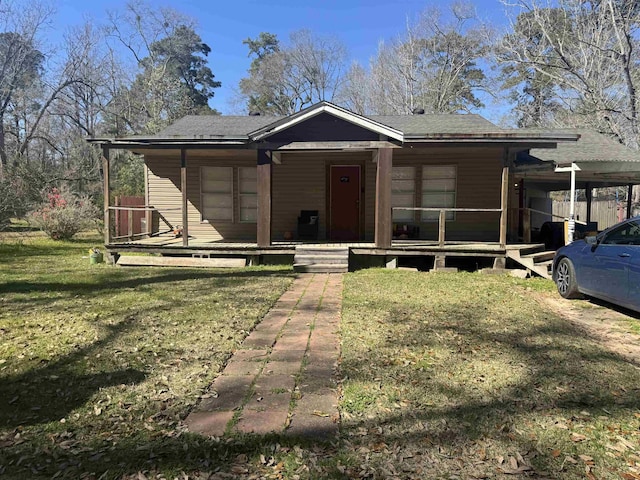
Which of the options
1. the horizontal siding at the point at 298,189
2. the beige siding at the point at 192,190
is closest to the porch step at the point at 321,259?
the horizontal siding at the point at 298,189

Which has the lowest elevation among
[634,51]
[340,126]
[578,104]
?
[340,126]

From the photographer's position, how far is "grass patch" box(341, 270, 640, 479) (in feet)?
8.29

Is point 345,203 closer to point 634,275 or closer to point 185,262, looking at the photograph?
point 185,262

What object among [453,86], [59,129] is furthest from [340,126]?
[59,129]

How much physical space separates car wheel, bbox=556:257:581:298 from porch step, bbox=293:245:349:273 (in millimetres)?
4136

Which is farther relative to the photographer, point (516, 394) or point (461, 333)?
point (461, 333)

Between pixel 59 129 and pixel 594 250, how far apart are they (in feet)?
120

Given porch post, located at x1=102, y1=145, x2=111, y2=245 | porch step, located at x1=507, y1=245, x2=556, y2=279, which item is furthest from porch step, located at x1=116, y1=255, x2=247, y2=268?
porch step, located at x1=507, y1=245, x2=556, y2=279

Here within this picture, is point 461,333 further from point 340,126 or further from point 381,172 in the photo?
point 340,126

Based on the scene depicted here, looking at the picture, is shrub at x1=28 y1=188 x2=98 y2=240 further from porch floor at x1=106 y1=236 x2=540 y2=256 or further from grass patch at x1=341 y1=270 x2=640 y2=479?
grass patch at x1=341 y1=270 x2=640 y2=479

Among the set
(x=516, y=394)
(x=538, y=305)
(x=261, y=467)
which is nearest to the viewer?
(x=261, y=467)

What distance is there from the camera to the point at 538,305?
21.5ft

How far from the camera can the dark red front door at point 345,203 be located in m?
12.4

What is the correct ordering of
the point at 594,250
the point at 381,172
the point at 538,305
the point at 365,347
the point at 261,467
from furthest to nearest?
the point at 381,172 < the point at 538,305 < the point at 594,250 < the point at 365,347 < the point at 261,467
